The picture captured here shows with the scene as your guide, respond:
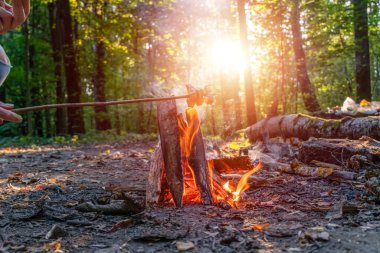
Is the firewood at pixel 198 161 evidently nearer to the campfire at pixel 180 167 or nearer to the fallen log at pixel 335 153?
the campfire at pixel 180 167

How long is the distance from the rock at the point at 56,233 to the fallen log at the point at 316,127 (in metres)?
5.98

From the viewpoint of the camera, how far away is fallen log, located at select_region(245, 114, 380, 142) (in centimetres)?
703

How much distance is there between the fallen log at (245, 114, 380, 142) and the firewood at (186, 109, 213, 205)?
14.3 feet

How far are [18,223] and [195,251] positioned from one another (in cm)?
191

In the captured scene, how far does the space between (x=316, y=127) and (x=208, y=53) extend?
1734 cm

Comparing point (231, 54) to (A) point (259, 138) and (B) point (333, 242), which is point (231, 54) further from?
(B) point (333, 242)

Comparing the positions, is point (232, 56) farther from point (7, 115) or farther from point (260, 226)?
point (7, 115)

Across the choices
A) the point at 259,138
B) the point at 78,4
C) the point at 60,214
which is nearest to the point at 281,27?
the point at 259,138

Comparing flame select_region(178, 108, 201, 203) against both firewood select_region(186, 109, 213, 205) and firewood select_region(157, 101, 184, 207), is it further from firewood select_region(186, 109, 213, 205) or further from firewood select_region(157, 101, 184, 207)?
firewood select_region(157, 101, 184, 207)

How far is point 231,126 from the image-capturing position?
13.1 m

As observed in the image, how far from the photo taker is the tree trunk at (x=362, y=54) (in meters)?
13.7

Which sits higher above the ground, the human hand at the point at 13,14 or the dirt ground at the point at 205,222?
the human hand at the point at 13,14

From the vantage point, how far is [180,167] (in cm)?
396

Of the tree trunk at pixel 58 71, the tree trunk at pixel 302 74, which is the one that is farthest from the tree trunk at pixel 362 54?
the tree trunk at pixel 58 71
